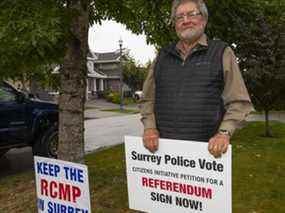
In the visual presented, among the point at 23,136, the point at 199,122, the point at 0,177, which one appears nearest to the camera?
the point at 199,122

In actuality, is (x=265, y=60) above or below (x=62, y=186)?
above

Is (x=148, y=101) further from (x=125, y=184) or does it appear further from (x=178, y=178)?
(x=125, y=184)

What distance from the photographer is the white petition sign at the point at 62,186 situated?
330 centimetres

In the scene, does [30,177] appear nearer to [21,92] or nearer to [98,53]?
[21,92]

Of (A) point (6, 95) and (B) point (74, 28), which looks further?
(A) point (6, 95)

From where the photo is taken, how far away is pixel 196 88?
9.55 ft

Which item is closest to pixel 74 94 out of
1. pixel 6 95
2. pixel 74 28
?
pixel 74 28

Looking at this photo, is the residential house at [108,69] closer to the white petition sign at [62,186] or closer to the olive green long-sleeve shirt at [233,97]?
the white petition sign at [62,186]

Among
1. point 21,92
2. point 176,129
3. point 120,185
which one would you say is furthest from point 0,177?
point 176,129

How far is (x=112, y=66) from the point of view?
61562 millimetres

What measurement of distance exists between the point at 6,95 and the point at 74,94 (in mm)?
3559

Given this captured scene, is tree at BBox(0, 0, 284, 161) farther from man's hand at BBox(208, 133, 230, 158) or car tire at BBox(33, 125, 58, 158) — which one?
car tire at BBox(33, 125, 58, 158)

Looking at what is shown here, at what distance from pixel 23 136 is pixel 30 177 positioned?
4.77 feet

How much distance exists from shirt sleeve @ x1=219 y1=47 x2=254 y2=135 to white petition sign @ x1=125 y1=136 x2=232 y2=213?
0.75 ft
